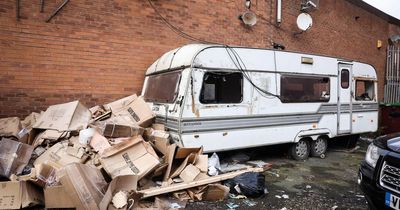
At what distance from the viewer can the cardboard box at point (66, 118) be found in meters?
5.73

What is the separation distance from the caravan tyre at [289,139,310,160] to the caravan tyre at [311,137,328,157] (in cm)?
23

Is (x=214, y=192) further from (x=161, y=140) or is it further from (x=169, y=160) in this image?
(x=161, y=140)

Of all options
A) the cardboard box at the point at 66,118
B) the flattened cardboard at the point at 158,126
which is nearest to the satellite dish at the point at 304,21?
the flattened cardboard at the point at 158,126

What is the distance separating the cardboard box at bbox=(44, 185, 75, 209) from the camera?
4.25m

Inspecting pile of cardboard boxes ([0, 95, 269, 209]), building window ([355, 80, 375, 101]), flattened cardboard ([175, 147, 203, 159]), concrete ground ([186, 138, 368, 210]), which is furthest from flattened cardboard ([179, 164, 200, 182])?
building window ([355, 80, 375, 101])

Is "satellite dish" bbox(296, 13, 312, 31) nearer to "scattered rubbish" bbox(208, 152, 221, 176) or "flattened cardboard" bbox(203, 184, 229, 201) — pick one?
"scattered rubbish" bbox(208, 152, 221, 176)

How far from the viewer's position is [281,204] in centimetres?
497

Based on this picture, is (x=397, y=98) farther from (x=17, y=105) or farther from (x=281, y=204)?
(x=17, y=105)

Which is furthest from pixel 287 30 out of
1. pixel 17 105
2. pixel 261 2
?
pixel 17 105

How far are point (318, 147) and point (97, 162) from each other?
5.77m

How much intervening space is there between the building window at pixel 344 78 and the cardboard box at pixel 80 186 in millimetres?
6903

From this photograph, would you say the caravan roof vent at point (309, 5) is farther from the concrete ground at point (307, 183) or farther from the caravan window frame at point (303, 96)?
the concrete ground at point (307, 183)

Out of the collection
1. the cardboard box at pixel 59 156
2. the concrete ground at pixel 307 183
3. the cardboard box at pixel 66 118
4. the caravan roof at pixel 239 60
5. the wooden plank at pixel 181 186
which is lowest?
the concrete ground at pixel 307 183

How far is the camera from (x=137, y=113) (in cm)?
639
